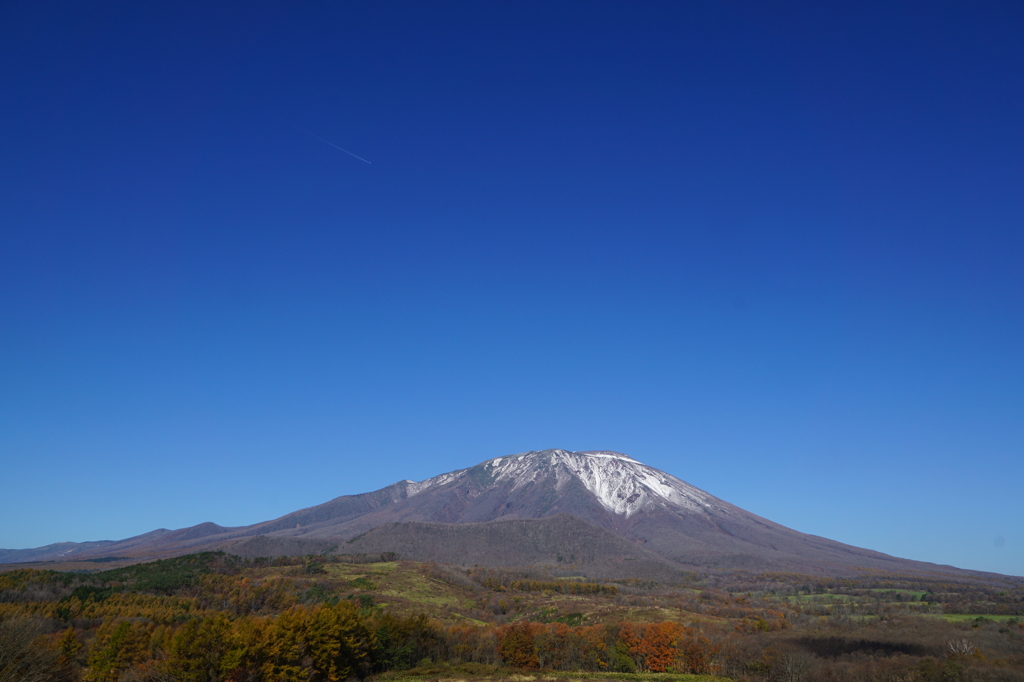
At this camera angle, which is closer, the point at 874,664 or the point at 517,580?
the point at 874,664

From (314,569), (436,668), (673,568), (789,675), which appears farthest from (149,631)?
(673,568)

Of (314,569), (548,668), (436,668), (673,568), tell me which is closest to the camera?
(436,668)

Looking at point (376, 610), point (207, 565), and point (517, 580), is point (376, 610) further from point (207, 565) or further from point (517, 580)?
point (517, 580)

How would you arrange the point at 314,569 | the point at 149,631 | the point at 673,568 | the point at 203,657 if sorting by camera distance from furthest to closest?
the point at 673,568 → the point at 314,569 → the point at 149,631 → the point at 203,657

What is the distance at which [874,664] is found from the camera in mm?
69312

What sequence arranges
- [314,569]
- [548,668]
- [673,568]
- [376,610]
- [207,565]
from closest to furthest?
1. [548,668]
2. [376,610]
3. [207,565]
4. [314,569]
5. [673,568]

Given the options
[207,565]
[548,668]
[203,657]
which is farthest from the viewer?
[207,565]

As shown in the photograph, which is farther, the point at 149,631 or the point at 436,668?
the point at 436,668

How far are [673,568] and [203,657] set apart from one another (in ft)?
580

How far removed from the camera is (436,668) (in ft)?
214

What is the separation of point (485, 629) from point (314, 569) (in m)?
44.8

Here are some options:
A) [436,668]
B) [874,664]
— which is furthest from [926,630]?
[436,668]

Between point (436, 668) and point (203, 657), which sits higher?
point (203, 657)

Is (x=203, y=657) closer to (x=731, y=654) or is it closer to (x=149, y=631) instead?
(x=149, y=631)
